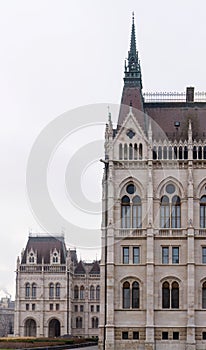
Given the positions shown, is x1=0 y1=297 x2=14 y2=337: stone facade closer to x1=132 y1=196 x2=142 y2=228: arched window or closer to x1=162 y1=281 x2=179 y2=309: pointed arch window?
x1=132 y1=196 x2=142 y2=228: arched window

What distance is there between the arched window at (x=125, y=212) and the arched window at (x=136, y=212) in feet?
1.72

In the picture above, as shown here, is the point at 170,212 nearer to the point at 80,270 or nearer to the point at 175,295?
the point at 175,295

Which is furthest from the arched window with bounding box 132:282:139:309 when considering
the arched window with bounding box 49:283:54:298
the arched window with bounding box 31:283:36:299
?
the arched window with bounding box 31:283:36:299

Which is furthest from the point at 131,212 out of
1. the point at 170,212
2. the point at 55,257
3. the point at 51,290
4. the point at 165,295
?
the point at 51,290

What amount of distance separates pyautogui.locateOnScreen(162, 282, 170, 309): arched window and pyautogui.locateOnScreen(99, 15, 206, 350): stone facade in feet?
0.33

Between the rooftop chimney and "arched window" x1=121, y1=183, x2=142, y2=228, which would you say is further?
the rooftop chimney

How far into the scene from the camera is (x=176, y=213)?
7706cm

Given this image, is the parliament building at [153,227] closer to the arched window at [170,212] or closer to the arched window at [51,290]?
the arched window at [170,212]

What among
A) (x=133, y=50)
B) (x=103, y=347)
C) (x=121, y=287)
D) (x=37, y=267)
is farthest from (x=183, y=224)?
(x=37, y=267)

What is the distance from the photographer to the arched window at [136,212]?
7691cm

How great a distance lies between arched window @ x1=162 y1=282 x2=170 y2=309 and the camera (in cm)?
7462

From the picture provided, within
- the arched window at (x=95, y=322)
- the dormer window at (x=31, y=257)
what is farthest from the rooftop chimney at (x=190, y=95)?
the arched window at (x=95, y=322)

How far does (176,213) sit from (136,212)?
4.15 metres

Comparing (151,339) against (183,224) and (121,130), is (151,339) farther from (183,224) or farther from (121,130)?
(121,130)
